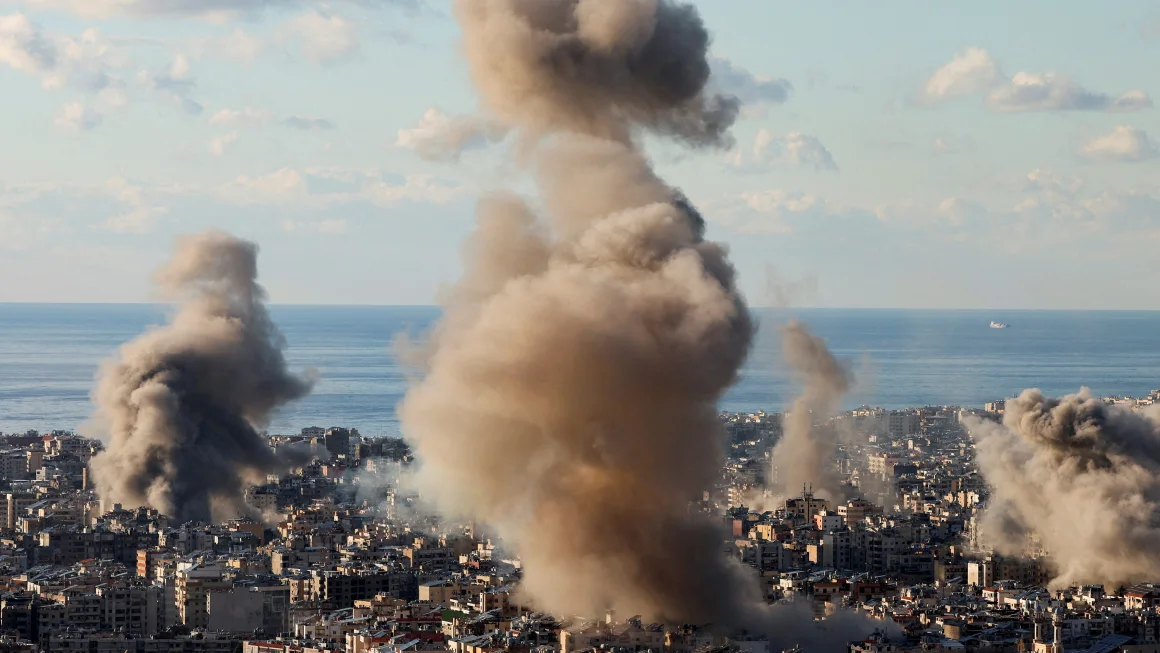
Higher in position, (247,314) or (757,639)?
(247,314)

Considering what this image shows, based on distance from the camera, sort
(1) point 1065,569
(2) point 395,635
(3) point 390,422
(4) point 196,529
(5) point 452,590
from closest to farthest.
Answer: (2) point 395,635
(5) point 452,590
(1) point 1065,569
(4) point 196,529
(3) point 390,422

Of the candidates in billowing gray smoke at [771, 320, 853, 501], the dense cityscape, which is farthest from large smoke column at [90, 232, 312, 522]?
billowing gray smoke at [771, 320, 853, 501]

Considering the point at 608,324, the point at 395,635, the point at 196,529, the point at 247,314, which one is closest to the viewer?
the point at 608,324

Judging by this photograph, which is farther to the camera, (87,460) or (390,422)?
(390,422)

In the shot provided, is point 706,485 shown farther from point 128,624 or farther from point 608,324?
point 128,624

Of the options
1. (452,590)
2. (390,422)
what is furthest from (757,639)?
(390,422)

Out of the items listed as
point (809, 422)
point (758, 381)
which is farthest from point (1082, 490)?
point (758, 381)
